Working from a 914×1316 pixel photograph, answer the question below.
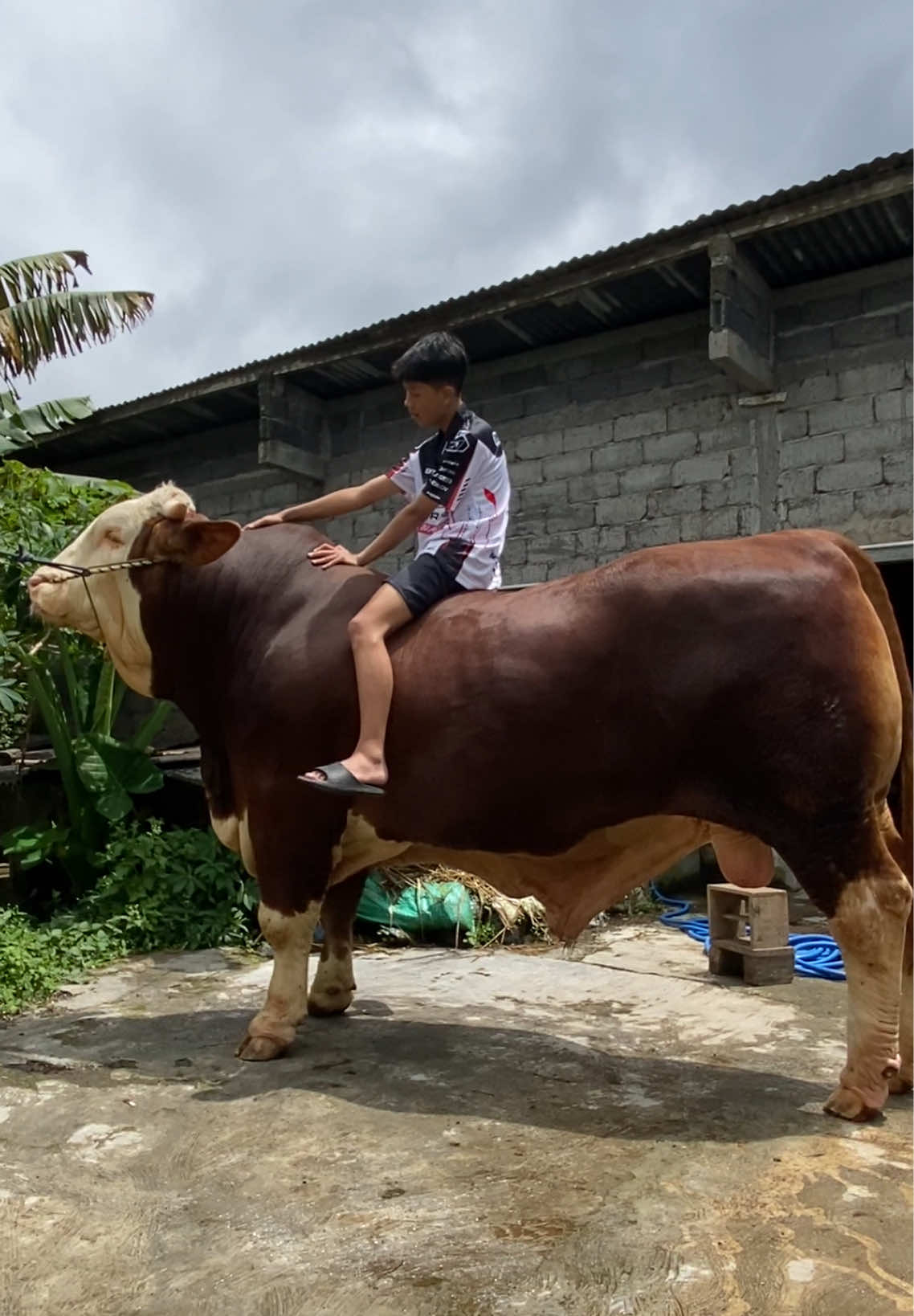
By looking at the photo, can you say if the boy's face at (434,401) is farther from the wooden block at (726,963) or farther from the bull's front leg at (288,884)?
the wooden block at (726,963)

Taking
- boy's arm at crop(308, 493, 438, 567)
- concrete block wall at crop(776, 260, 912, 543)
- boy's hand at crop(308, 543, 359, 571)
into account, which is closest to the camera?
boy's arm at crop(308, 493, 438, 567)

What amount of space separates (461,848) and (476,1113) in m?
0.82

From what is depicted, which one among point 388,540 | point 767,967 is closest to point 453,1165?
point 388,540

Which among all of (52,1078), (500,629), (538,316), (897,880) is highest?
(538,316)

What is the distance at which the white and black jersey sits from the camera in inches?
143

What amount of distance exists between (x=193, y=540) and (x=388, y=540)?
0.71 metres

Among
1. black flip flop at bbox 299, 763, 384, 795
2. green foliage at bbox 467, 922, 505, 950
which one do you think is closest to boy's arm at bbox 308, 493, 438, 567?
black flip flop at bbox 299, 763, 384, 795

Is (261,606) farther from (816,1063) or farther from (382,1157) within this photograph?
(816,1063)

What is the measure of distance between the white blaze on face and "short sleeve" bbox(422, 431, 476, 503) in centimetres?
98

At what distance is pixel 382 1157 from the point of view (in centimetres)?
265

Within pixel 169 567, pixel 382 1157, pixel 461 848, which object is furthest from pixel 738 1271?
pixel 169 567

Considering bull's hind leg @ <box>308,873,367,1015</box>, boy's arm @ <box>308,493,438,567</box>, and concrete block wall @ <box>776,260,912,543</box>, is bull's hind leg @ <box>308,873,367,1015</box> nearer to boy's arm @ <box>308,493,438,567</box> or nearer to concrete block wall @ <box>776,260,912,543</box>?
boy's arm @ <box>308,493,438,567</box>

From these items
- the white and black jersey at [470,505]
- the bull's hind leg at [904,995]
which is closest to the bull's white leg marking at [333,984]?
the white and black jersey at [470,505]

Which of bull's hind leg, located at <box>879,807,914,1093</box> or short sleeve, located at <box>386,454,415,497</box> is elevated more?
short sleeve, located at <box>386,454,415,497</box>
